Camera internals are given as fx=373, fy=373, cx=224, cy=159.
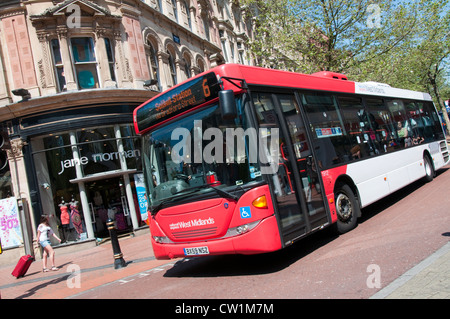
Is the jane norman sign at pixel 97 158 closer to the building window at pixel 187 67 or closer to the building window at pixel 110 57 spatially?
the building window at pixel 110 57

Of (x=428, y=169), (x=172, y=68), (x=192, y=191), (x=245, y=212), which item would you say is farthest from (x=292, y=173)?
(x=172, y=68)

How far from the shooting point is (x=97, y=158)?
14.7 metres

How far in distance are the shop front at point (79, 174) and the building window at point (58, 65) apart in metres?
1.99

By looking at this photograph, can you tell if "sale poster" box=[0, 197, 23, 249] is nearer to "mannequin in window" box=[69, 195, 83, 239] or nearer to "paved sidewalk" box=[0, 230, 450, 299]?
"paved sidewalk" box=[0, 230, 450, 299]

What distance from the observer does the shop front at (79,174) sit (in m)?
14.4

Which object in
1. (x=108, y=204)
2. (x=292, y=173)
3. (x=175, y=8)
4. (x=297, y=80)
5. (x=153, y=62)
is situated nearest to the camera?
(x=292, y=173)

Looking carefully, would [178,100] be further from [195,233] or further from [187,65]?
[187,65]

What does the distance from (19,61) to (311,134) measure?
494 inches

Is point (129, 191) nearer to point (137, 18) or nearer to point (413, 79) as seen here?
point (137, 18)

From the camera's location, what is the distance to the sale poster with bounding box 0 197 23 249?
13.8 m

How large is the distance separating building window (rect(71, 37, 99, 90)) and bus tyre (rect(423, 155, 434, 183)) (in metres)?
12.5

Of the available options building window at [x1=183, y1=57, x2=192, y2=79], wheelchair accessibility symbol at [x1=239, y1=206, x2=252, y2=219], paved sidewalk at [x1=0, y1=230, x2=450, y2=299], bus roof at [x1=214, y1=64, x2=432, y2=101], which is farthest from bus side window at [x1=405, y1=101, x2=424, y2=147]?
building window at [x1=183, y1=57, x2=192, y2=79]

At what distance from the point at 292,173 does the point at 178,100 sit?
7.09 feet

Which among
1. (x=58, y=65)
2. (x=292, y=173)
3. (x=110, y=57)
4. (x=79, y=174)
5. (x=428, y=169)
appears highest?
(x=110, y=57)
